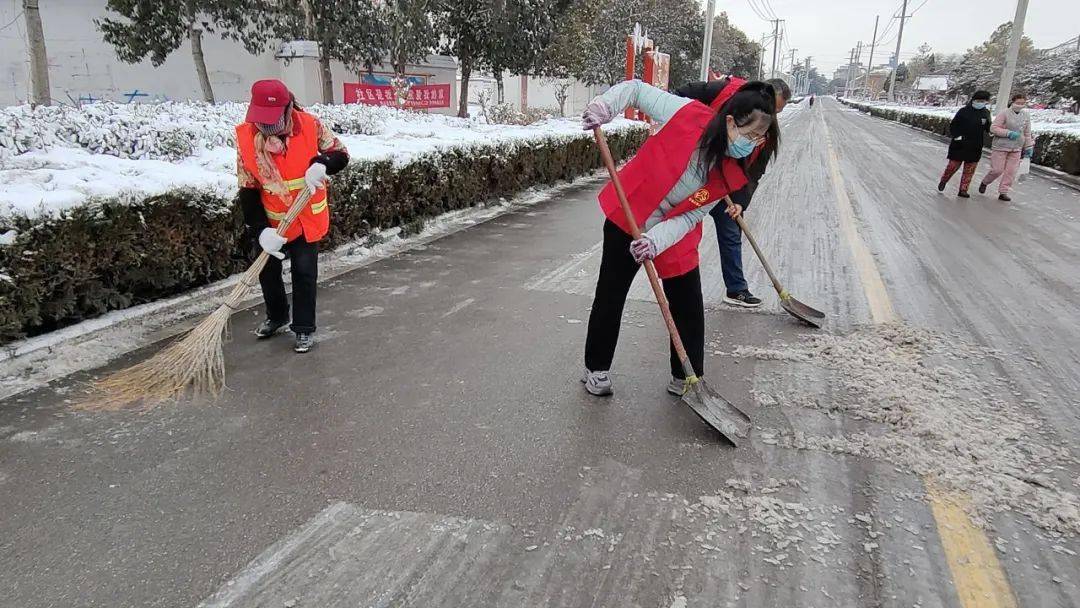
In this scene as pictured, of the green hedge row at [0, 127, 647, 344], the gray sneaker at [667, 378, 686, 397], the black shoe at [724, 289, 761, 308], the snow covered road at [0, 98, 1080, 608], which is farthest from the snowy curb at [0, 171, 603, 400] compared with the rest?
the black shoe at [724, 289, 761, 308]

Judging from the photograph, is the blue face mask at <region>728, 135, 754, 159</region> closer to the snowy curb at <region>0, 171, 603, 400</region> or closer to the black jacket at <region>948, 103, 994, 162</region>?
the snowy curb at <region>0, 171, 603, 400</region>

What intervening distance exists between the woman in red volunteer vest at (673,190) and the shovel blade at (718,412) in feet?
0.87

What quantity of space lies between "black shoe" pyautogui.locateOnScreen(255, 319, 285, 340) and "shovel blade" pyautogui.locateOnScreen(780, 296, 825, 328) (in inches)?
135

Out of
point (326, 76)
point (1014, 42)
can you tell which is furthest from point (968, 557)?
point (1014, 42)

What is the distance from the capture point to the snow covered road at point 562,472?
7.16 feet

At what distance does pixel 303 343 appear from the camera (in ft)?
13.4

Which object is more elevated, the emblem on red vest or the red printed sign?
the red printed sign

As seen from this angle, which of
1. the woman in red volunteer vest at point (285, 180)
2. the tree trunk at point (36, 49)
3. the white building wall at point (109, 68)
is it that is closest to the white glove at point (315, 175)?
the woman in red volunteer vest at point (285, 180)

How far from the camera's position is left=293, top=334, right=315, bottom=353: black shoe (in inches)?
160

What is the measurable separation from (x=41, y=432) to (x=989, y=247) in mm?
8272

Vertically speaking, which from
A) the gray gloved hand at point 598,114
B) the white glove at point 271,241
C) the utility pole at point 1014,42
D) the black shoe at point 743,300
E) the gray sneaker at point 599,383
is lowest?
the gray sneaker at point 599,383

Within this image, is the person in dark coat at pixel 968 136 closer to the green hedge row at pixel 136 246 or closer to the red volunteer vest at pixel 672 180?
the green hedge row at pixel 136 246

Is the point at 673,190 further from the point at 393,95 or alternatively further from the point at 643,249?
the point at 393,95

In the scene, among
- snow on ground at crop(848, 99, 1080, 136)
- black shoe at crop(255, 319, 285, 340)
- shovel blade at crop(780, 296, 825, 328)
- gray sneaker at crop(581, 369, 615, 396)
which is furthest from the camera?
snow on ground at crop(848, 99, 1080, 136)
